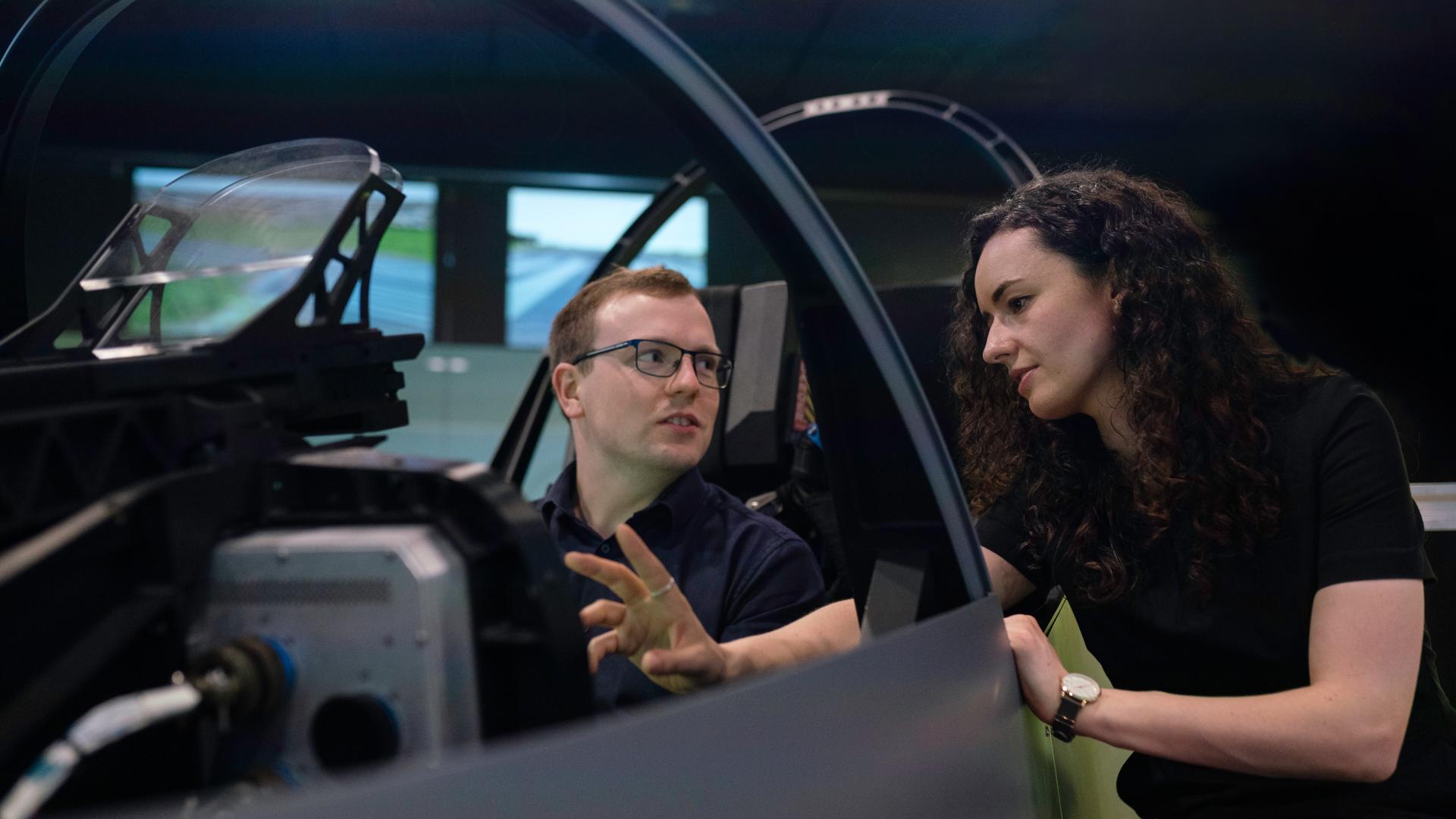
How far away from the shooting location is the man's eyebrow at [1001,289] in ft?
4.54

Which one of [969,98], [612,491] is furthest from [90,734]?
[969,98]

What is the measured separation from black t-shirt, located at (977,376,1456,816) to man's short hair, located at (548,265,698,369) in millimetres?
878

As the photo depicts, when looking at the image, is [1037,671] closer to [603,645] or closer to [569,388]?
[603,645]

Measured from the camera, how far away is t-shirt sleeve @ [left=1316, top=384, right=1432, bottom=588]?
1.17 metres

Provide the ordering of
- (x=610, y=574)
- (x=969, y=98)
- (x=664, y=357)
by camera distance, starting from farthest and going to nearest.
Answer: (x=969, y=98), (x=664, y=357), (x=610, y=574)

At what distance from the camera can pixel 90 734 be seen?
575mm

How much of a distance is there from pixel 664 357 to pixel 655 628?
787 millimetres

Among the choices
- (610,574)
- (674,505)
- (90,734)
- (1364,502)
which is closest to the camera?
(90,734)

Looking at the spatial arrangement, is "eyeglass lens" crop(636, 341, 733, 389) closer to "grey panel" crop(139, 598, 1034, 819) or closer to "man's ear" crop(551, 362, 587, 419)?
"man's ear" crop(551, 362, 587, 419)

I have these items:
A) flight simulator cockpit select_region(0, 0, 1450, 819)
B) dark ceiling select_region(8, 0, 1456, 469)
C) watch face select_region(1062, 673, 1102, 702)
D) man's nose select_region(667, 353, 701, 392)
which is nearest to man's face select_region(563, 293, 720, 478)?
man's nose select_region(667, 353, 701, 392)

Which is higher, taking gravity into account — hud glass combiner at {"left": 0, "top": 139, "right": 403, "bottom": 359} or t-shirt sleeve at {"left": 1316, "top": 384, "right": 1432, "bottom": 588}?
hud glass combiner at {"left": 0, "top": 139, "right": 403, "bottom": 359}

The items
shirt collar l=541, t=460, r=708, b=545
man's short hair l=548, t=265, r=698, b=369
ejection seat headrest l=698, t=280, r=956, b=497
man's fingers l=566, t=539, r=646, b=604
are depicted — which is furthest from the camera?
ejection seat headrest l=698, t=280, r=956, b=497

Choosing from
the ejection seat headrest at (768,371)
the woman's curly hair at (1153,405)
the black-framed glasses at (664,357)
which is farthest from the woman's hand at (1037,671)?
the ejection seat headrest at (768,371)

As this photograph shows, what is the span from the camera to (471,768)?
Answer: 1.80ft
